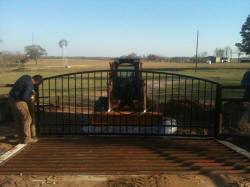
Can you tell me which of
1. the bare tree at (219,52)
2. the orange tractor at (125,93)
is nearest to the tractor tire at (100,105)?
the orange tractor at (125,93)

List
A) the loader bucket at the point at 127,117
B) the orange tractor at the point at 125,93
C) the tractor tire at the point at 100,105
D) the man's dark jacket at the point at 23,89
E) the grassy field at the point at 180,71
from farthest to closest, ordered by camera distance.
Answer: the grassy field at the point at 180,71 → the tractor tire at the point at 100,105 → the orange tractor at the point at 125,93 → the loader bucket at the point at 127,117 → the man's dark jacket at the point at 23,89

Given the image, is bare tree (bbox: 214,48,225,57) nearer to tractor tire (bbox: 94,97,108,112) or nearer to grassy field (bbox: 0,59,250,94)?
grassy field (bbox: 0,59,250,94)

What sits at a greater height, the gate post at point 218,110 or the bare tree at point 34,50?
the bare tree at point 34,50

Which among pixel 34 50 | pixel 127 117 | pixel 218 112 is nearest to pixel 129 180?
pixel 218 112

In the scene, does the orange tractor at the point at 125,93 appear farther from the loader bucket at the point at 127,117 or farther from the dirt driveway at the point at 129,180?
the dirt driveway at the point at 129,180

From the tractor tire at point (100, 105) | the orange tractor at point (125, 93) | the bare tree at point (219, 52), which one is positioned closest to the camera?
the orange tractor at point (125, 93)

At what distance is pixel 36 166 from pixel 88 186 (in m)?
1.20

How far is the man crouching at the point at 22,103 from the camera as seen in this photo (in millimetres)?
5043

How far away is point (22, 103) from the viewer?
5121 millimetres

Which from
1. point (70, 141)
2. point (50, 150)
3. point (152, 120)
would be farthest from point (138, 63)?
point (50, 150)

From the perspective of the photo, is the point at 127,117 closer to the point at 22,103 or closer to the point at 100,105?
the point at 100,105

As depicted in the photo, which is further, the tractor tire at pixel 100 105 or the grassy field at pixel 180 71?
the grassy field at pixel 180 71

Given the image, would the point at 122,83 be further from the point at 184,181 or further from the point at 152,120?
the point at 184,181

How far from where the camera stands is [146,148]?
486 centimetres
